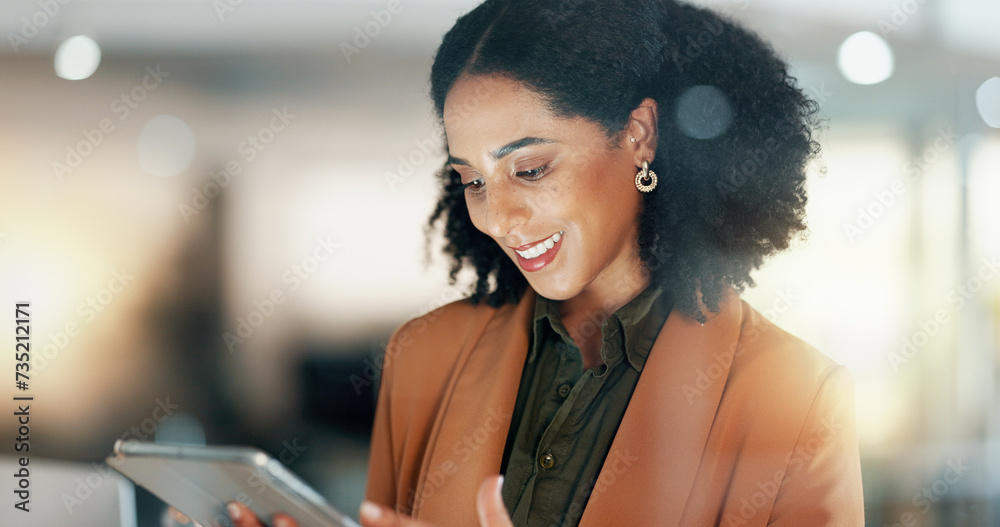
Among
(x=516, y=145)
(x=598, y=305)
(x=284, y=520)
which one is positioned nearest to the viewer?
(x=284, y=520)

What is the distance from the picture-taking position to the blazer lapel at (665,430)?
0.90 metres

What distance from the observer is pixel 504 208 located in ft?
3.00

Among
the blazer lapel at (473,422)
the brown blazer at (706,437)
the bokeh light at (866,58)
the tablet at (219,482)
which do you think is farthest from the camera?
the bokeh light at (866,58)

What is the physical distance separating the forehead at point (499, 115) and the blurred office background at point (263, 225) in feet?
0.53

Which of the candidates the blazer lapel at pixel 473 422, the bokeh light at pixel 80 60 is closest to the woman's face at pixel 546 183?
the blazer lapel at pixel 473 422

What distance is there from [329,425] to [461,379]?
0.79 ft

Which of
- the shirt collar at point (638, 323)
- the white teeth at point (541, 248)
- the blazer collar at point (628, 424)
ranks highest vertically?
the white teeth at point (541, 248)

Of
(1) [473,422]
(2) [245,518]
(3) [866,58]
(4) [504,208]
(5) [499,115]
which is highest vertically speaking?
(3) [866,58]

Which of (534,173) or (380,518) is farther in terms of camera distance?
(534,173)

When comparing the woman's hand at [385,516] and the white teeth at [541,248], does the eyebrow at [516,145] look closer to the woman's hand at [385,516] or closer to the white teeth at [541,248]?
the white teeth at [541,248]

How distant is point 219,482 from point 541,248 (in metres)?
0.52

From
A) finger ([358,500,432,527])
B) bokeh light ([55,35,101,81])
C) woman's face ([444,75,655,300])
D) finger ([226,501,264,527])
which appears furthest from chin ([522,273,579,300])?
bokeh light ([55,35,101,81])

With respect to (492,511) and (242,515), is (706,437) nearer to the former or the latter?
(492,511)

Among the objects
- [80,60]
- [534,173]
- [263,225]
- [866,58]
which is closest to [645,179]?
[534,173]
